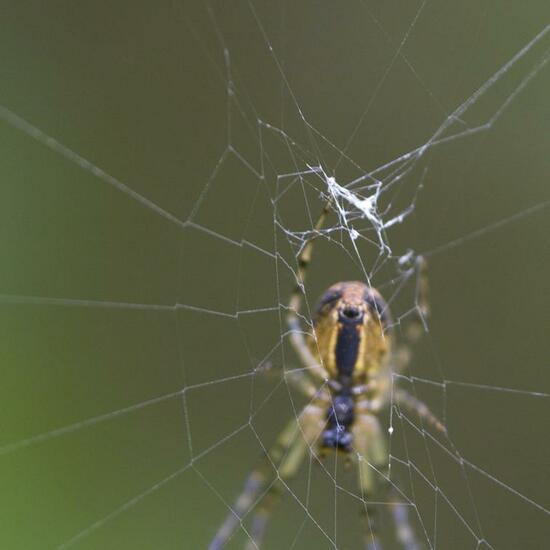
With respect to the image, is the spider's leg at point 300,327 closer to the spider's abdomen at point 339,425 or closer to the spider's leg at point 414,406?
the spider's abdomen at point 339,425

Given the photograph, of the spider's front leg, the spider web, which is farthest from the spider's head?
the spider web

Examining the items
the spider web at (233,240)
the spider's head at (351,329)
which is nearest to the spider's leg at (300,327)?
the spider's head at (351,329)

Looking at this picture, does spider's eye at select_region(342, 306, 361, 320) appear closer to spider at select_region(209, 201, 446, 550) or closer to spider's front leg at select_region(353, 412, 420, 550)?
spider at select_region(209, 201, 446, 550)

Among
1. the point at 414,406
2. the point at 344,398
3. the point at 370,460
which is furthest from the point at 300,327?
the point at 370,460

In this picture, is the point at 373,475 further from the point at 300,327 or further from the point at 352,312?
the point at 352,312

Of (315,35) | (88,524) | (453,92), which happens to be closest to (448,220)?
(453,92)
